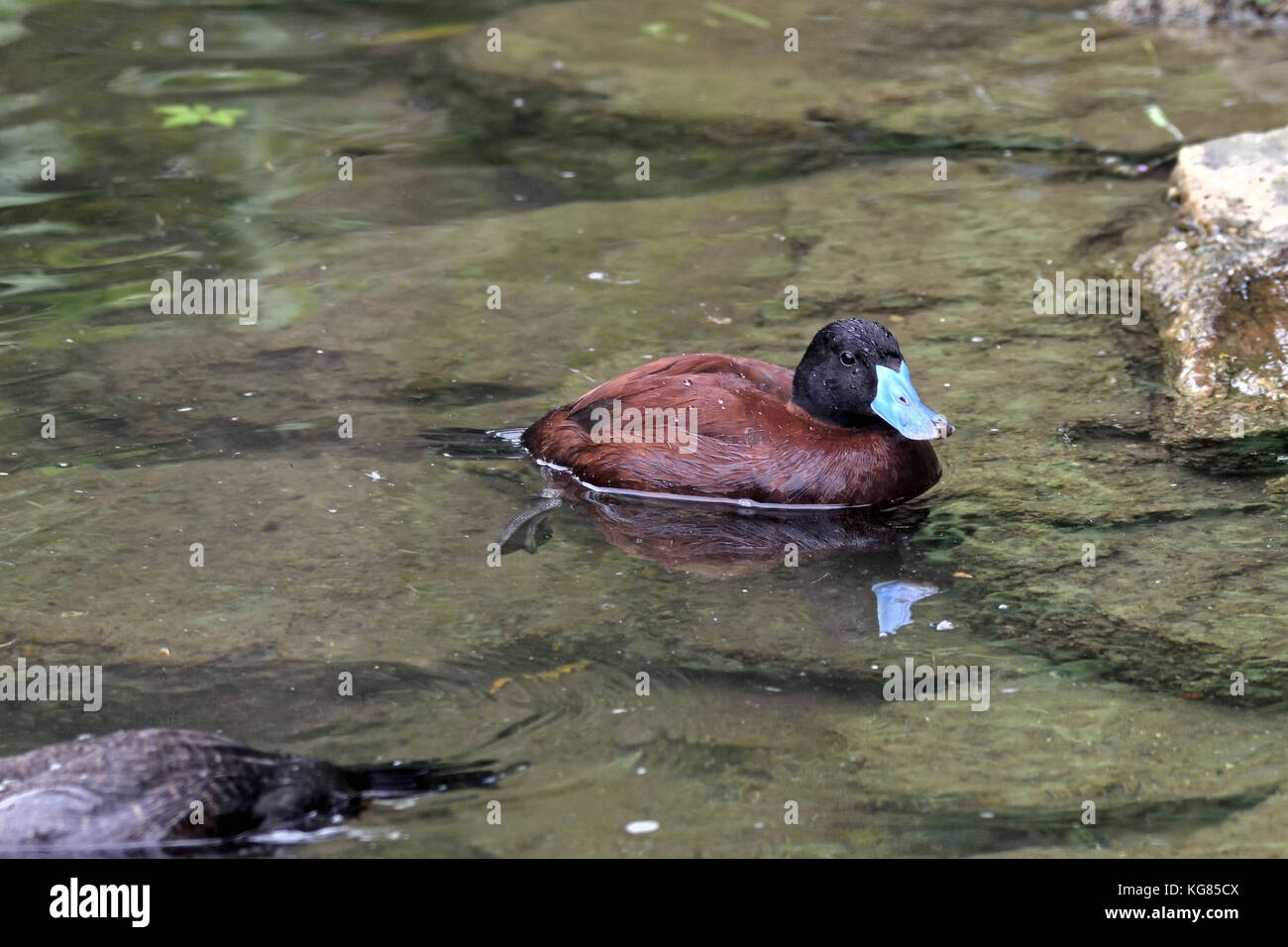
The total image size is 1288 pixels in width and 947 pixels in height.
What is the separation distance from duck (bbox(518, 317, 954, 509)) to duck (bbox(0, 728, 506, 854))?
83.4 inches

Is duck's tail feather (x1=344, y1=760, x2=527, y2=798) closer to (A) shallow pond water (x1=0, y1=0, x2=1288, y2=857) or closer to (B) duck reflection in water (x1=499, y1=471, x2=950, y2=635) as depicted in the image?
(A) shallow pond water (x1=0, y1=0, x2=1288, y2=857)

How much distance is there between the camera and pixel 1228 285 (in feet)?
23.0

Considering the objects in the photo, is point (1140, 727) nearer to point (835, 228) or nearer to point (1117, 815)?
point (1117, 815)

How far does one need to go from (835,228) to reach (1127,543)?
336 centimetres

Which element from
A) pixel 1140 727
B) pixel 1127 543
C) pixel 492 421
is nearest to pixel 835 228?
pixel 492 421

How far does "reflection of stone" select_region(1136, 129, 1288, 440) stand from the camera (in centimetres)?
632

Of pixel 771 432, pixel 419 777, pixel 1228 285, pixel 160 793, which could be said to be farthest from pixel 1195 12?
pixel 160 793

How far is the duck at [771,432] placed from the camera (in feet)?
19.1

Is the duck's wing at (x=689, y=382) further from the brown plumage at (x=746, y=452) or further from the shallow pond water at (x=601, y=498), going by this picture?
the shallow pond water at (x=601, y=498)

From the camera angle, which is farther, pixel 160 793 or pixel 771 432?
pixel 771 432

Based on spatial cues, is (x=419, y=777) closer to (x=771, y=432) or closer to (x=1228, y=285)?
(x=771, y=432)

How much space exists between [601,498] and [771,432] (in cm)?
70

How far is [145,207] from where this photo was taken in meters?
8.67

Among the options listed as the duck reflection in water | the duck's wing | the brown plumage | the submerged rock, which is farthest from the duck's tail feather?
the submerged rock
